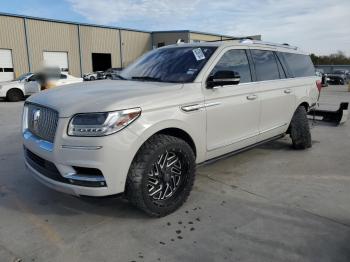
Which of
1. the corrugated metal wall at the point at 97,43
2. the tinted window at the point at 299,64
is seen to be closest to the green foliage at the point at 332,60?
the corrugated metal wall at the point at 97,43

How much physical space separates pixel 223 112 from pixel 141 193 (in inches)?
60.0

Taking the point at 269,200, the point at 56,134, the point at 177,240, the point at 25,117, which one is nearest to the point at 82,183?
the point at 56,134

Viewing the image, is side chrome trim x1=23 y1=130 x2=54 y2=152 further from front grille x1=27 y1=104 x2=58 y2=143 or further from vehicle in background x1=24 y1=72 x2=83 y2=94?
vehicle in background x1=24 y1=72 x2=83 y2=94

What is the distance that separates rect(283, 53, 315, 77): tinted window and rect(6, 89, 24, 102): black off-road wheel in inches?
559

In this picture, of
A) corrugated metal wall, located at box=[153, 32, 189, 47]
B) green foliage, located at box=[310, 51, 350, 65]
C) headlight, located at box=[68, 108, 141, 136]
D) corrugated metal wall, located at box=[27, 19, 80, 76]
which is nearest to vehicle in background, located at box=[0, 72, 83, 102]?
corrugated metal wall, located at box=[27, 19, 80, 76]

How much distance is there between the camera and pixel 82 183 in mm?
3012

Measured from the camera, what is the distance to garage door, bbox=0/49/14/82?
84.5ft

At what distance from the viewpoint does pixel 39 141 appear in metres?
3.33

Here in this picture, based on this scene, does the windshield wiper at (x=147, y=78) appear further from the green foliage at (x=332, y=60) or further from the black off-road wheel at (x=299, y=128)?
the green foliage at (x=332, y=60)

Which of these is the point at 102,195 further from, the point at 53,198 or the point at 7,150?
the point at 7,150

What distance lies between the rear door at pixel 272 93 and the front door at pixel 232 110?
200 mm

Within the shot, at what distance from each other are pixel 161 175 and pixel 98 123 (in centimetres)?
91

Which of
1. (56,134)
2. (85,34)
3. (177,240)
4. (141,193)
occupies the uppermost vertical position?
(85,34)

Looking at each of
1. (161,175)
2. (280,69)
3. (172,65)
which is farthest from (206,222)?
(280,69)
